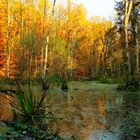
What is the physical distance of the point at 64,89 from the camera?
2195cm

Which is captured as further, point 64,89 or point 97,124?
point 64,89

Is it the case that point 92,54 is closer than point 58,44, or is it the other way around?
point 58,44

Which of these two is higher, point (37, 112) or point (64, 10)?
point (64, 10)

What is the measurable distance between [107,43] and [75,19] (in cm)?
1327

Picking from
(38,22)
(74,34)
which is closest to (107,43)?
(74,34)

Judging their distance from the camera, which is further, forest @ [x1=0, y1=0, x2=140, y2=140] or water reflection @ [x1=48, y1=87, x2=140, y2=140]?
forest @ [x1=0, y1=0, x2=140, y2=140]

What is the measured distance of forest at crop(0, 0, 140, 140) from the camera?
24.0 ft

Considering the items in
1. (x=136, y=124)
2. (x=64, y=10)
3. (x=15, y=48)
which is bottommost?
(x=136, y=124)

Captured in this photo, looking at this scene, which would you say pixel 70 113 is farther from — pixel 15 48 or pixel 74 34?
pixel 74 34

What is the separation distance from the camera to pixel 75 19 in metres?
49.8

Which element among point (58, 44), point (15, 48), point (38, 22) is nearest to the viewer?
point (15, 48)

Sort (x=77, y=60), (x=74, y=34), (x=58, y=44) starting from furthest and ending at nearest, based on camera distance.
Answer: (x=77, y=60) → (x=74, y=34) → (x=58, y=44)

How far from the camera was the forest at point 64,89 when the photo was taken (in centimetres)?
731

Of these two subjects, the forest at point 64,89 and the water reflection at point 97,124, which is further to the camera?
the forest at point 64,89
